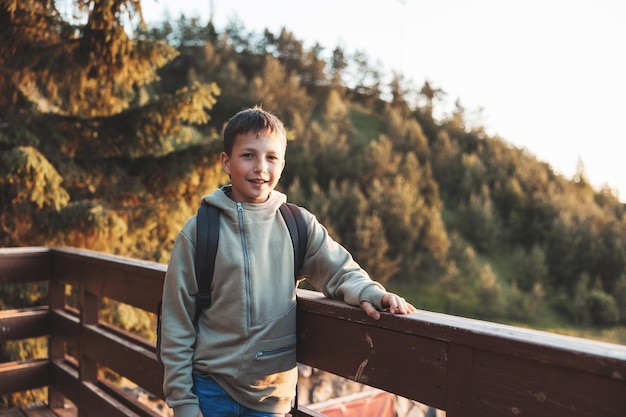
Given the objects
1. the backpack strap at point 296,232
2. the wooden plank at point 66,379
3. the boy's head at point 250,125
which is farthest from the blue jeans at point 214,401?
the wooden plank at point 66,379

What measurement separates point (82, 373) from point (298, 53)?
31.8m

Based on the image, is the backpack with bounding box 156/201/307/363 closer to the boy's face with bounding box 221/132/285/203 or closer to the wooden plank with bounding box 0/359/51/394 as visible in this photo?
the boy's face with bounding box 221/132/285/203

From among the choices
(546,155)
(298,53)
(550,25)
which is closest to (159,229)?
(546,155)

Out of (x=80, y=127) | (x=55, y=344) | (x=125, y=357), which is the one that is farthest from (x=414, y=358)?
(x=80, y=127)

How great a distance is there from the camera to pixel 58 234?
6.16m

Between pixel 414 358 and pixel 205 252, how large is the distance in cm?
63

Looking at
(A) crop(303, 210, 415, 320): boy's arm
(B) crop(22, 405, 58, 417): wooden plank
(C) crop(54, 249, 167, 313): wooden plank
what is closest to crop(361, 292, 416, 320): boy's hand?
(A) crop(303, 210, 415, 320): boy's arm

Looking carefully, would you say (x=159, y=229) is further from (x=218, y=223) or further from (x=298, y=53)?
(x=298, y=53)

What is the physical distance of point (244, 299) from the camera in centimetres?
156

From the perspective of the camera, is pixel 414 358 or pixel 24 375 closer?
pixel 414 358

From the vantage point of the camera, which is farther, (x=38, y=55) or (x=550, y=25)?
(x=550, y=25)

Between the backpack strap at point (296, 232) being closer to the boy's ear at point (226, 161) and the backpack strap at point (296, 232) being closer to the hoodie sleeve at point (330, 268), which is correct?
the hoodie sleeve at point (330, 268)

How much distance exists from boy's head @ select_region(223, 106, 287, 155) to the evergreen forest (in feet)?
14.0

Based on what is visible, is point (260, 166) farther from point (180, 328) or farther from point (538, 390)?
point (538, 390)
